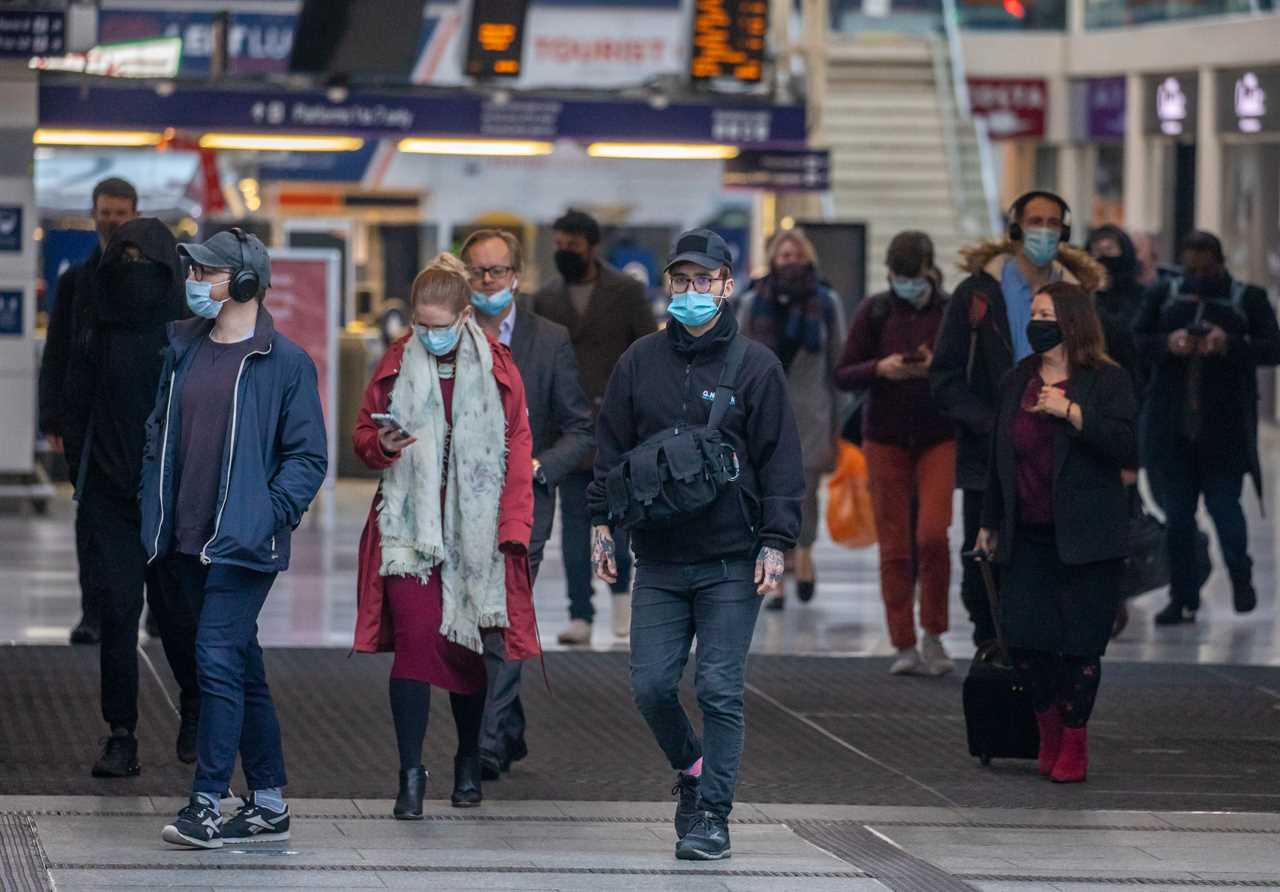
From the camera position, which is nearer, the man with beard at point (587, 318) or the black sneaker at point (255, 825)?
the black sneaker at point (255, 825)

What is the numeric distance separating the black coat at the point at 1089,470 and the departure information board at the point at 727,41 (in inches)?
502

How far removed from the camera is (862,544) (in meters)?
15.2

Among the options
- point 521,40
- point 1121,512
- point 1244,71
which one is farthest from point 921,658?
point 1244,71

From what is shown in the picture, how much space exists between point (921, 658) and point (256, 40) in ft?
51.1

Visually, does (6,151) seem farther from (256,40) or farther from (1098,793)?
(1098,793)

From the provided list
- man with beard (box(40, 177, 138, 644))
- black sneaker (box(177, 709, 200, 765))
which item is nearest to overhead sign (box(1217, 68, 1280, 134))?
man with beard (box(40, 177, 138, 644))

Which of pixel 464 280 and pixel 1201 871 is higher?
pixel 464 280

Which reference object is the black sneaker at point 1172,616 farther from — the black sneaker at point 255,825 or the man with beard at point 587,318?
the black sneaker at point 255,825

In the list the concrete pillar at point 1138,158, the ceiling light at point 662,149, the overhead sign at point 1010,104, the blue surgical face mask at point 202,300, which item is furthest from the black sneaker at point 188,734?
the overhead sign at point 1010,104

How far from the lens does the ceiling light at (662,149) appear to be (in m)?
21.3

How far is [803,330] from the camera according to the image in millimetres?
13781

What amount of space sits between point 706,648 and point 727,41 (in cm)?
1464

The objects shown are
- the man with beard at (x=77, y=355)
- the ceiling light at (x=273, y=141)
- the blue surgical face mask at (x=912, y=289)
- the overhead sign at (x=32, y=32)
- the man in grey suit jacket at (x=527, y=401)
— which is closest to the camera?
the man in grey suit jacket at (x=527, y=401)

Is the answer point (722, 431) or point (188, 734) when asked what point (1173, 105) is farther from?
point (722, 431)
